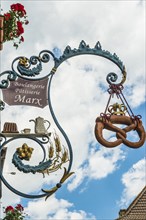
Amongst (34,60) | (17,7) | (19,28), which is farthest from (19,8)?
(34,60)

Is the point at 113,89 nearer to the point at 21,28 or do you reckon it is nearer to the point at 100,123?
the point at 100,123

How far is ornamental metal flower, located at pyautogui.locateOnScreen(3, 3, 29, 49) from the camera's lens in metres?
5.53

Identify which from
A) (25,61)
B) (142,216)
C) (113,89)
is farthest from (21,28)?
(142,216)

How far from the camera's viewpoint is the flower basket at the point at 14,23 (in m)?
5.53

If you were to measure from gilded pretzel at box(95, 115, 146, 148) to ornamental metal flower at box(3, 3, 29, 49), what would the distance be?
4.79 feet

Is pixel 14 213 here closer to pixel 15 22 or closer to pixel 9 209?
pixel 9 209

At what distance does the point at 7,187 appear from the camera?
444 cm

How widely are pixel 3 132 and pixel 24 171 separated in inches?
16.8

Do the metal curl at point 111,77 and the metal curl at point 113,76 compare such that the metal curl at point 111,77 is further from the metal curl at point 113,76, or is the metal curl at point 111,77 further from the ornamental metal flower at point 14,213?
the ornamental metal flower at point 14,213

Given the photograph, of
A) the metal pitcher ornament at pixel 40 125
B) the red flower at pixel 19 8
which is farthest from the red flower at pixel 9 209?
the red flower at pixel 19 8

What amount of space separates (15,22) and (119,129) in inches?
72.7

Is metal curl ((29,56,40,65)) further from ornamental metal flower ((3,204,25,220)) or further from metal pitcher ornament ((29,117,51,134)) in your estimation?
ornamental metal flower ((3,204,25,220))

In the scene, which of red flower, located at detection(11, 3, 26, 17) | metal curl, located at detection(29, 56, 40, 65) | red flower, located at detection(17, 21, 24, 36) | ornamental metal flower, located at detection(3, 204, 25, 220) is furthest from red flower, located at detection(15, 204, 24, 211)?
red flower, located at detection(11, 3, 26, 17)

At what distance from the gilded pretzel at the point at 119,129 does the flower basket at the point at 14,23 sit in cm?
146
